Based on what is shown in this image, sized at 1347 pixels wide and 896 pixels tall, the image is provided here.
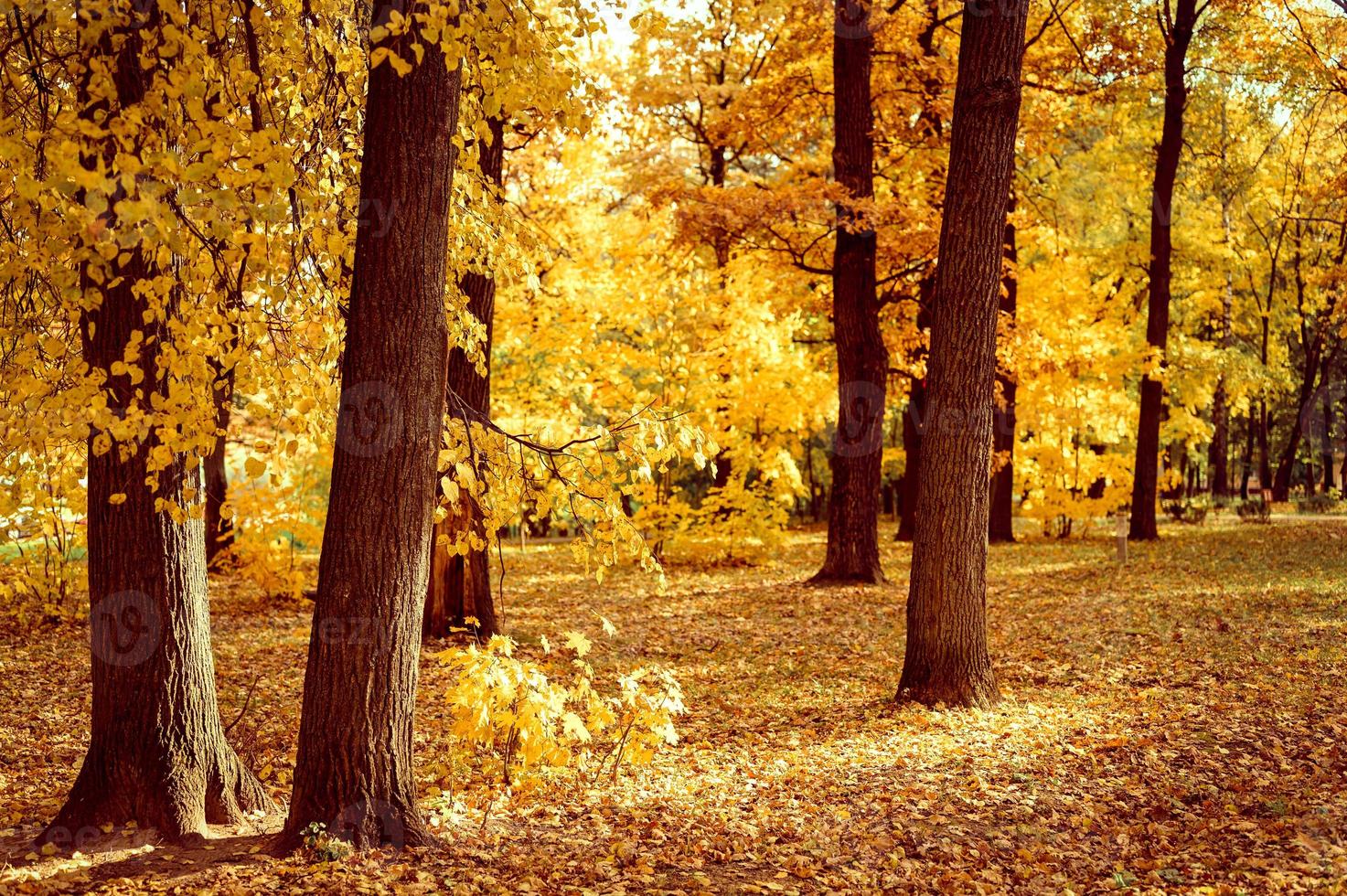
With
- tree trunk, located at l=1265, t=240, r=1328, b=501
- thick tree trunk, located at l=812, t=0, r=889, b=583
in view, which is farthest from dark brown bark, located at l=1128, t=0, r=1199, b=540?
tree trunk, located at l=1265, t=240, r=1328, b=501

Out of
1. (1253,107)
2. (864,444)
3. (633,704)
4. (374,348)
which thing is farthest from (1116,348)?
(374,348)

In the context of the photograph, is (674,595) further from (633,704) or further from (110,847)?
(110,847)

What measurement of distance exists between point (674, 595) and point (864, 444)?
3.05m

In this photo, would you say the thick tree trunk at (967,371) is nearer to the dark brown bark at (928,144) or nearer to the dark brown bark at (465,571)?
the dark brown bark at (465,571)

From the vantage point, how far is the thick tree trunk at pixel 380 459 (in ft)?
14.2

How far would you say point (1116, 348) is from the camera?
1941 centimetres

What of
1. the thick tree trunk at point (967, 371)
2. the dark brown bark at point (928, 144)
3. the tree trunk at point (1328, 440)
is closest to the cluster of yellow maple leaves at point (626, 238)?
the dark brown bark at point (928, 144)

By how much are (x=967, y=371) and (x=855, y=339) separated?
20.7ft

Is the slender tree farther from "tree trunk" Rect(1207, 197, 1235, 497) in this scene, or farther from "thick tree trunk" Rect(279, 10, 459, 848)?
"thick tree trunk" Rect(279, 10, 459, 848)

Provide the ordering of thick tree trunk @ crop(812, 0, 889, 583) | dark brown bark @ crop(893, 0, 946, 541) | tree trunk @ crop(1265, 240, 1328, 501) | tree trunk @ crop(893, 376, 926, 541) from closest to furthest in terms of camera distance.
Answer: thick tree trunk @ crop(812, 0, 889, 583), dark brown bark @ crop(893, 0, 946, 541), tree trunk @ crop(893, 376, 926, 541), tree trunk @ crop(1265, 240, 1328, 501)

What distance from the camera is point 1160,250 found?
59.0 feet

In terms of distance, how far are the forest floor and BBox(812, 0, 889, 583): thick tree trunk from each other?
1.98m

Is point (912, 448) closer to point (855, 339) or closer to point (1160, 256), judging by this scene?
point (1160, 256)

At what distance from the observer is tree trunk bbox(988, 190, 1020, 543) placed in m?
17.1
